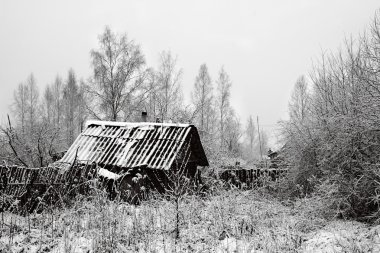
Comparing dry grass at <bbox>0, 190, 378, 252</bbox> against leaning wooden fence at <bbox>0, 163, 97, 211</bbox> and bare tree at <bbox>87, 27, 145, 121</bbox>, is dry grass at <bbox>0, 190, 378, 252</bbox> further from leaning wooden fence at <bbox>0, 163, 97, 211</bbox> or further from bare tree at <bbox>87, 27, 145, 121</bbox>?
bare tree at <bbox>87, 27, 145, 121</bbox>

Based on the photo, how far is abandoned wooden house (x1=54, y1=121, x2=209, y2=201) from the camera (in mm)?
12156

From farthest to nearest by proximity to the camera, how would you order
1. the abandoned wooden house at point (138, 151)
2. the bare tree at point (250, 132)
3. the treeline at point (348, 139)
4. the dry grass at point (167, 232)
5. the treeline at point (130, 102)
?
the bare tree at point (250, 132), the treeline at point (130, 102), the abandoned wooden house at point (138, 151), the treeline at point (348, 139), the dry grass at point (167, 232)

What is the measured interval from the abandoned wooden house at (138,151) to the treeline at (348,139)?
170 inches

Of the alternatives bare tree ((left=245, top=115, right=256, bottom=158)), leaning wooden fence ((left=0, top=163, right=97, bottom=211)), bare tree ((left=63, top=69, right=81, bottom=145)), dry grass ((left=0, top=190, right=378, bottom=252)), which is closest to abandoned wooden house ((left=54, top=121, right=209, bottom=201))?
leaning wooden fence ((left=0, top=163, right=97, bottom=211))

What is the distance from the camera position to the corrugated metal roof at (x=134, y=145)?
41.0ft

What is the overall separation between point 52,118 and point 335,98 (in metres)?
39.9

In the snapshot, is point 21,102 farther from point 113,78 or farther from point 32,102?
point 113,78

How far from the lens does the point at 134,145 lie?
1330 cm

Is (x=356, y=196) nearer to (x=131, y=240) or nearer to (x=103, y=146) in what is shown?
(x=131, y=240)

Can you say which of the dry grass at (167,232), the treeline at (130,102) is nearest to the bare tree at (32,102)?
the treeline at (130,102)

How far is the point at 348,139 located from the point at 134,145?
7650 mm

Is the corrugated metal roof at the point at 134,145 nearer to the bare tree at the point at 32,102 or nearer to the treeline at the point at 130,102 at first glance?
the treeline at the point at 130,102

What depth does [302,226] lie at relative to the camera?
839cm

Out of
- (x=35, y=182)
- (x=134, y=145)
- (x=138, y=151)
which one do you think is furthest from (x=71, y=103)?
(x=35, y=182)
